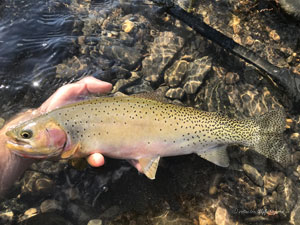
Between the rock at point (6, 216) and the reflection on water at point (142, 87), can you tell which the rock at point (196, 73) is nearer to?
the reflection on water at point (142, 87)

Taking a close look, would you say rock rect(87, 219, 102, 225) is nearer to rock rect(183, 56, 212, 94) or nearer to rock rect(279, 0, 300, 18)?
rock rect(183, 56, 212, 94)

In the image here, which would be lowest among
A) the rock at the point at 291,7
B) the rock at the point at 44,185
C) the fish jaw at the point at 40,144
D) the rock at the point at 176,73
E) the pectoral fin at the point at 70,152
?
the rock at the point at 44,185

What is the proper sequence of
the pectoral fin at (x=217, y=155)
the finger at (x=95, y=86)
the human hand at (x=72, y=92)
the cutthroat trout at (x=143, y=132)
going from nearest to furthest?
1. the cutthroat trout at (x=143, y=132)
2. the pectoral fin at (x=217, y=155)
3. the human hand at (x=72, y=92)
4. the finger at (x=95, y=86)

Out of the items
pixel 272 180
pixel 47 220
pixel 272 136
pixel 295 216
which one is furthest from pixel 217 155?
pixel 47 220

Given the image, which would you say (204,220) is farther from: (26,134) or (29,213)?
(26,134)

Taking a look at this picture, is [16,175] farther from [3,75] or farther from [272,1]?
[272,1]

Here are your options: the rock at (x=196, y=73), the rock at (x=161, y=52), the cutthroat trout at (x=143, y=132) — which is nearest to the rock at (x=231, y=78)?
the rock at (x=196, y=73)

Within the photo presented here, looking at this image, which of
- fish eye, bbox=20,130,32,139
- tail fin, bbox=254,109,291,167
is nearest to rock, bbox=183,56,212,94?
tail fin, bbox=254,109,291,167
